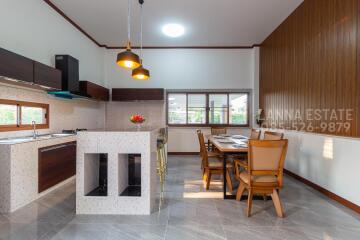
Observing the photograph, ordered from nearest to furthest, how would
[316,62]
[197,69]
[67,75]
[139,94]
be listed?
[316,62], [67,75], [139,94], [197,69]

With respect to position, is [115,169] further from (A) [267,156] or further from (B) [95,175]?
(A) [267,156]

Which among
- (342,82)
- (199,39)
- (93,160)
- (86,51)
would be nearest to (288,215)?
(342,82)

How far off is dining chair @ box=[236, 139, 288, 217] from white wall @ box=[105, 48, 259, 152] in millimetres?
4213

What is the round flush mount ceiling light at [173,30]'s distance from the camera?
17.1 feet

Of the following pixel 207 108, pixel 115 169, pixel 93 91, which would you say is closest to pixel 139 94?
pixel 93 91

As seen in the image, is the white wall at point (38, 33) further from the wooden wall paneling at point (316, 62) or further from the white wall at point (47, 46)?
the wooden wall paneling at point (316, 62)

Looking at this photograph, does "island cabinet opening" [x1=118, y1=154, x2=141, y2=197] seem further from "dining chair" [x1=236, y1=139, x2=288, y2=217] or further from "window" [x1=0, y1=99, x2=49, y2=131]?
"window" [x1=0, y1=99, x2=49, y2=131]

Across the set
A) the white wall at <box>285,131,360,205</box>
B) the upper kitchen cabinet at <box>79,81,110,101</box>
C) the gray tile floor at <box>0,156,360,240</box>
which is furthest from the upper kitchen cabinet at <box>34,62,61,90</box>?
the white wall at <box>285,131,360,205</box>

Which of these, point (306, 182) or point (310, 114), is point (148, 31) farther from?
point (306, 182)

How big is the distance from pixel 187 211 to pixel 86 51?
16.3 feet

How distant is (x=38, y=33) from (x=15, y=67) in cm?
151

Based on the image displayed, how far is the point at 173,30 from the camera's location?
5.43 meters

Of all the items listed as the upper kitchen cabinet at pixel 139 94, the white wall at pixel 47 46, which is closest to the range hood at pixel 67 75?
the white wall at pixel 47 46

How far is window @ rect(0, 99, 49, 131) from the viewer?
326 cm
